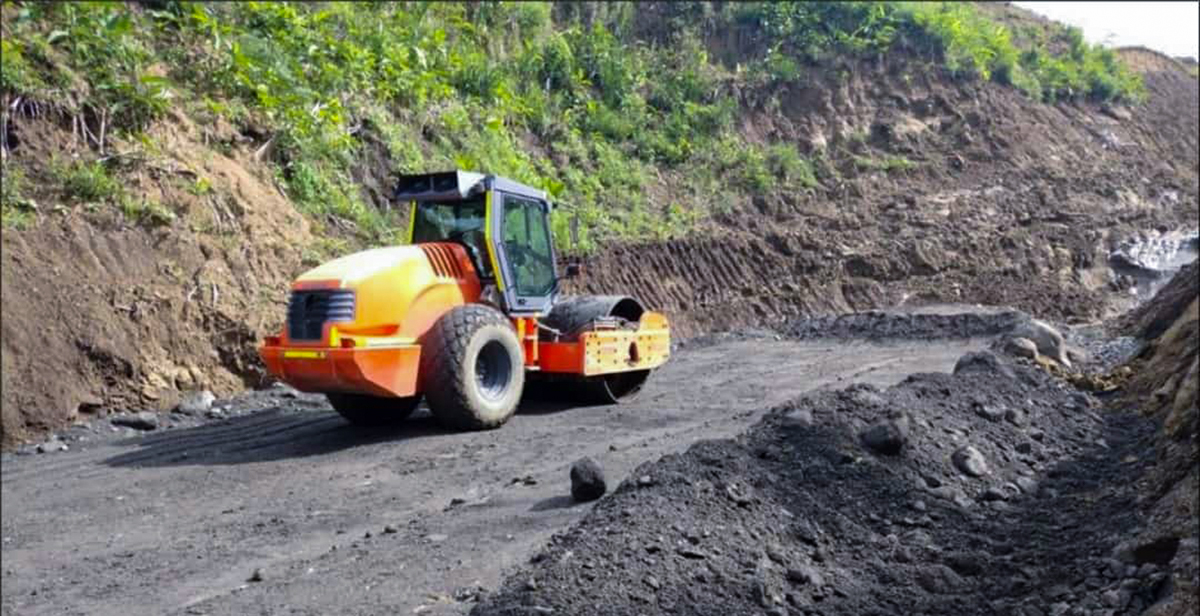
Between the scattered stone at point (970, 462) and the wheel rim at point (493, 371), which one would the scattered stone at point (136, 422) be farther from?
the scattered stone at point (970, 462)

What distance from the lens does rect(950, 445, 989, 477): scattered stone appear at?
6695mm

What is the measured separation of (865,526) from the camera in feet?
18.5

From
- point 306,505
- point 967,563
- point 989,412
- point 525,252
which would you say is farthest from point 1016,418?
point 306,505

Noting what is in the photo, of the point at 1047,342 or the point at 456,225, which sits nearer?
the point at 456,225

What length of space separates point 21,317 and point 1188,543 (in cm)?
897

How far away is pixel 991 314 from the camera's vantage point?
1692cm

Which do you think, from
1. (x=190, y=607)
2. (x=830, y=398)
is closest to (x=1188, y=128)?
(x=830, y=398)

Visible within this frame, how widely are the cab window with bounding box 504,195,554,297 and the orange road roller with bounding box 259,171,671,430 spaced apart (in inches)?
0.6

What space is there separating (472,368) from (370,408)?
127 centimetres

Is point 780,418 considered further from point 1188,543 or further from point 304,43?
point 304,43

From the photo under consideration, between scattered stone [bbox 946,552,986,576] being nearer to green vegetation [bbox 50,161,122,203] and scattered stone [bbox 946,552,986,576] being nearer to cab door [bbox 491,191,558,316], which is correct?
cab door [bbox 491,191,558,316]

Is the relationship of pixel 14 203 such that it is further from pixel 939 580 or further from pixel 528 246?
pixel 939 580

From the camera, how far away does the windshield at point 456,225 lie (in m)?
9.48

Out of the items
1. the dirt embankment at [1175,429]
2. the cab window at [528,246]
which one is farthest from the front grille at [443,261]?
the dirt embankment at [1175,429]
